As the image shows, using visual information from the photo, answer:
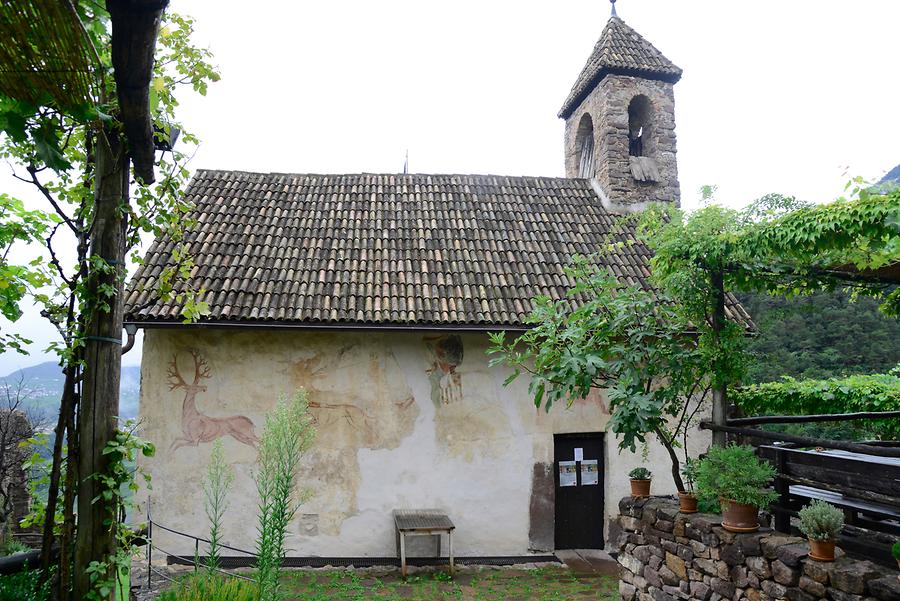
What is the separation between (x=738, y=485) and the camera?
508 cm

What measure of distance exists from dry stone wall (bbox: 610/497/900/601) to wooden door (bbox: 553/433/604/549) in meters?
Result: 2.57

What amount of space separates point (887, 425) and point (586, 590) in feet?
20.7

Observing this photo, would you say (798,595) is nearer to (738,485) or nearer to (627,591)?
(738,485)

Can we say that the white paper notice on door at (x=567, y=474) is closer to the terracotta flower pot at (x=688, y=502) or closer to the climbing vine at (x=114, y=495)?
the terracotta flower pot at (x=688, y=502)

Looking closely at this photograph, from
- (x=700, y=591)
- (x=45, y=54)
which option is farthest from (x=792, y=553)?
(x=45, y=54)

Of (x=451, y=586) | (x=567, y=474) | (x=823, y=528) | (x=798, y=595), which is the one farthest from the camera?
(x=567, y=474)

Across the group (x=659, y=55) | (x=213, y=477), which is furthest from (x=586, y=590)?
(x=659, y=55)

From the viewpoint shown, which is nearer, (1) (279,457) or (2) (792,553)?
(1) (279,457)

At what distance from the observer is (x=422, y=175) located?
12820 millimetres

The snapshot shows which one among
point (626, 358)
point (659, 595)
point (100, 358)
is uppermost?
point (626, 358)

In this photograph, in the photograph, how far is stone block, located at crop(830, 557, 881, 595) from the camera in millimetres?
3869

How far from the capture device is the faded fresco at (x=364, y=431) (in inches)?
339

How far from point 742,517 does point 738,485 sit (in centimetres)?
25

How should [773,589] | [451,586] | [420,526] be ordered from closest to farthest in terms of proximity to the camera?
1. [773,589]
2. [451,586]
3. [420,526]
